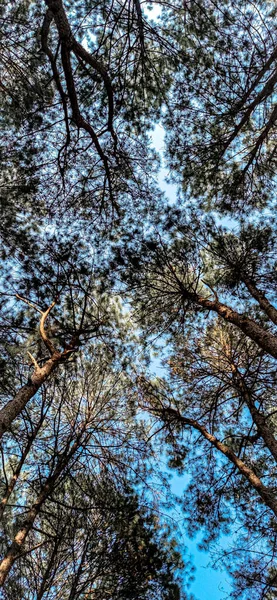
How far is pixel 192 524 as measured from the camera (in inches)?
222

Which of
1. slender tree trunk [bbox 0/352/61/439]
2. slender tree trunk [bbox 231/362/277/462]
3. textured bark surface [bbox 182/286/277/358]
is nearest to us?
slender tree trunk [bbox 0/352/61/439]

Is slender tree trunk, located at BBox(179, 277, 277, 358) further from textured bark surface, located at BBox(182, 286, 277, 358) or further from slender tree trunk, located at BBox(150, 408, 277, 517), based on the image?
slender tree trunk, located at BBox(150, 408, 277, 517)

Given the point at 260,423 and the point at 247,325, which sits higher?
the point at 247,325

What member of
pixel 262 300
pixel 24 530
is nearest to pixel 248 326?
pixel 262 300

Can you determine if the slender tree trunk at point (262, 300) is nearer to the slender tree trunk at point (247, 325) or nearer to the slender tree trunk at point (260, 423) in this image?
the slender tree trunk at point (247, 325)

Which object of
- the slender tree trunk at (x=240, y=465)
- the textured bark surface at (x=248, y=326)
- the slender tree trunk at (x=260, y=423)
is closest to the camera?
the slender tree trunk at (x=240, y=465)

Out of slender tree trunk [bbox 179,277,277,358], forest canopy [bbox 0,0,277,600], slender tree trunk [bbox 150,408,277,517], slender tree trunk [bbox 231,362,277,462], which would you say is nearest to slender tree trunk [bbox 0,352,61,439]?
forest canopy [bbox 0,0,277,600]

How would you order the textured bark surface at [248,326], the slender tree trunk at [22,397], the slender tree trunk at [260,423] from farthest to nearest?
the slender tree trunk at [260,423], the textured bark surface at [248,326], the slender tree trunk at [22,397]

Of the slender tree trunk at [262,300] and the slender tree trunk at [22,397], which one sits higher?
the slender tree trunk at [262,300]

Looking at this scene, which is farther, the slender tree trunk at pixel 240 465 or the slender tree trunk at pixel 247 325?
the slender tree trunk at pixel 247 325

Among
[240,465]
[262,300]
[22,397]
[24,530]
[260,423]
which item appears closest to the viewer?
[22,397]

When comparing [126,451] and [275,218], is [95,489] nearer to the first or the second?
[126,451]

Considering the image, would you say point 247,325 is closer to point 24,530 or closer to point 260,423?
point 260,423

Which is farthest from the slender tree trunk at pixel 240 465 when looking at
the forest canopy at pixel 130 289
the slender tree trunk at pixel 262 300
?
the slender tree trunk at pixel 262 300
